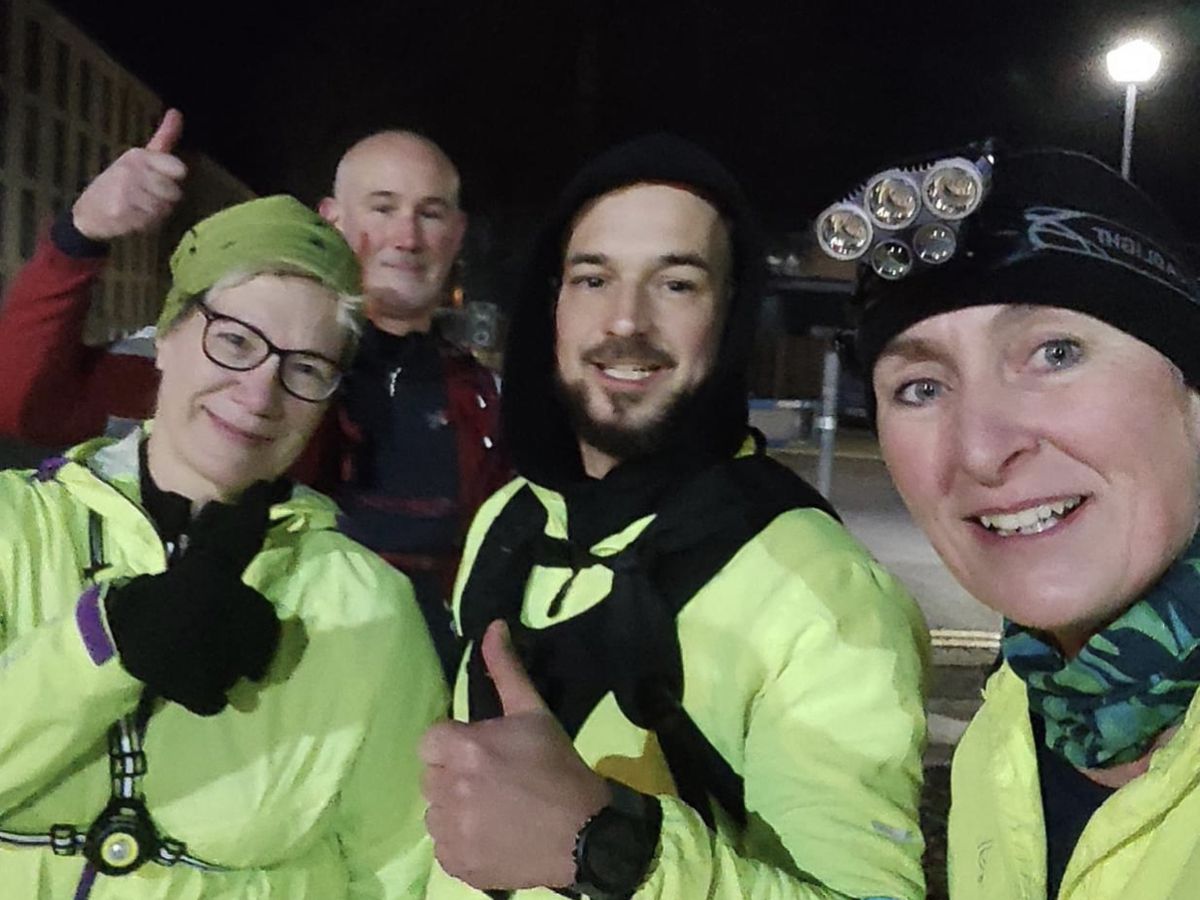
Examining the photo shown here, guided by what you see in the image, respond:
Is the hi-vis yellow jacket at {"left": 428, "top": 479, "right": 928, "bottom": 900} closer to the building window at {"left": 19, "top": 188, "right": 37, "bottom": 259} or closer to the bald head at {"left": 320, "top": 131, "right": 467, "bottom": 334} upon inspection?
the bald head at {"left": 320, "top": 131, "right": 467, "bottom": 334}

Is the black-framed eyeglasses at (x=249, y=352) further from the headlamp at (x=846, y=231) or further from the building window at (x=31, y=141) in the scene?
the building window at (x=31, y=141)

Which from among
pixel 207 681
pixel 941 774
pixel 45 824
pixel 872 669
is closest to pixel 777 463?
pixel 872 669

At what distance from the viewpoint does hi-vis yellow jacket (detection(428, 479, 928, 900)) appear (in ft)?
4.90

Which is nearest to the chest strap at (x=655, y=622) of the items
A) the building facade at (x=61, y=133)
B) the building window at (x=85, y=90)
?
the building facade at (x=61, y=133)

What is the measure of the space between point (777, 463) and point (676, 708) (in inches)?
21.6

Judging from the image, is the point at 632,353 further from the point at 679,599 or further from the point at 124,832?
the point at 124,832

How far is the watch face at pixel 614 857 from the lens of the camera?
Answer: 4.62 ft

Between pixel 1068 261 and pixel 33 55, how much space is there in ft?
35.8

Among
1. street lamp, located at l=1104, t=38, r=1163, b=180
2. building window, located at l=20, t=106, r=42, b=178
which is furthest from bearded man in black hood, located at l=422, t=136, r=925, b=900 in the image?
building window, located at l=20, t=106, r=42, b=178

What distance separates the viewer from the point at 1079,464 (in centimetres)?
127

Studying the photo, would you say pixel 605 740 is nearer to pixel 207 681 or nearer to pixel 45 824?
pixel 207 681

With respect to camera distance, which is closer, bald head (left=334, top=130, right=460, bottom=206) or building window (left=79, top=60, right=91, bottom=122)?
bald head (left=334, top=130, right=460, bottom=206)

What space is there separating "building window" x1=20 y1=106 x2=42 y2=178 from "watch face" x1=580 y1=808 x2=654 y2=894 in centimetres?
1034

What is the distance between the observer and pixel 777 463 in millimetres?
1999
